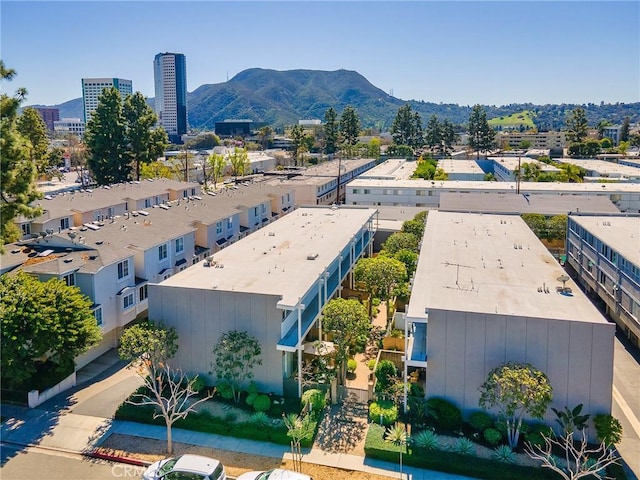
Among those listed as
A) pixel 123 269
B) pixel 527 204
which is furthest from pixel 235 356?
pixel 527 204

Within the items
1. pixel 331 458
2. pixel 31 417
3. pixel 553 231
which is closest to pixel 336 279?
pixel 331 458

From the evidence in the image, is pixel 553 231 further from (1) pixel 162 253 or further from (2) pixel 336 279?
(1) pixel 162 253

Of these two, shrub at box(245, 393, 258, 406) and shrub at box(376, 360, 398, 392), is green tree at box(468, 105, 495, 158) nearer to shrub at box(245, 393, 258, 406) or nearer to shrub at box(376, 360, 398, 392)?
shrub at box(376, 360, 398, 392)

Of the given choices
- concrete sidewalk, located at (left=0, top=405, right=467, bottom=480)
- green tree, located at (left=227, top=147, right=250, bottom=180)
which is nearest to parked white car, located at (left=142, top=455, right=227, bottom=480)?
concrete sidewalk, located at (left=0, top=405, right=467, bottom=480)

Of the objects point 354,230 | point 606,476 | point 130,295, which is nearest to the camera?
point 606,476

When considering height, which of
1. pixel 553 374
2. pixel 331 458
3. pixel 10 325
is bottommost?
pixel 331 458

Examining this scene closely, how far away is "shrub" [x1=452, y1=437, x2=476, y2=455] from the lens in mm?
18297

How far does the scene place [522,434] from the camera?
1902 cm

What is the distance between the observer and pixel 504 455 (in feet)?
59.2

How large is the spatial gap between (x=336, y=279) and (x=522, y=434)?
1400 centimetres

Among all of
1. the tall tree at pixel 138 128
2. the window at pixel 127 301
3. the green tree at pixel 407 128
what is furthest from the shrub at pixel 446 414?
the green tree at pixel 407 128

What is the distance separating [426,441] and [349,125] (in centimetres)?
10481

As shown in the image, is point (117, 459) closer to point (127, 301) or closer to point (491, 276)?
point (127, 301)

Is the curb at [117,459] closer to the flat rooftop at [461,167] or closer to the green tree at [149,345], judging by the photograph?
the green tree at [149,345]
